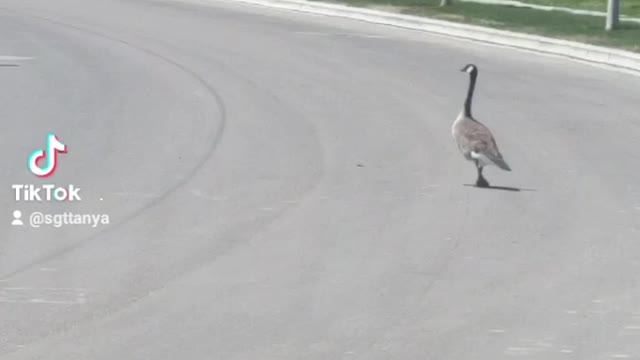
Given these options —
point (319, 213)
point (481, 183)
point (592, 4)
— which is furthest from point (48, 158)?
point (592, 4)

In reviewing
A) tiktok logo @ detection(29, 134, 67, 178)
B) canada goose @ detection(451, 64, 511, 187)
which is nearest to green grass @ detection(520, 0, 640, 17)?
tiktok logo @ detection(29, 134, 67, 178)

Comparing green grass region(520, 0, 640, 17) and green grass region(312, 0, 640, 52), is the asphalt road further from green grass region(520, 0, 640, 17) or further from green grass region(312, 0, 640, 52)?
green grass region(520, 0, 640, 17)

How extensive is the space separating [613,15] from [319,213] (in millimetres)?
19270

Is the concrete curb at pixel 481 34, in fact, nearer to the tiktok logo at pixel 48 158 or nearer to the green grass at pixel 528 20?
the green grass at pixel 528 20

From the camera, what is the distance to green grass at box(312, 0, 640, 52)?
34281 millimetres

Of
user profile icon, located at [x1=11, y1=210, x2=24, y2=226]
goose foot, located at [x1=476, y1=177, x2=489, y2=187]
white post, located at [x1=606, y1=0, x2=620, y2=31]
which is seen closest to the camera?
user profile icon, located at [x1=11, y1=210, x2=24, y2=226]

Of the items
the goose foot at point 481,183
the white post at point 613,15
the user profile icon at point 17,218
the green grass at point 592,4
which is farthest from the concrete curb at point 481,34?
the user profile icon at point 17,218

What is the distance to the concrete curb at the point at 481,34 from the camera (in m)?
32.0

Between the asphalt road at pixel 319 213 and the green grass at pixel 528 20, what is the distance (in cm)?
175

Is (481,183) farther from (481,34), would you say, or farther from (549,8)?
(549,8)

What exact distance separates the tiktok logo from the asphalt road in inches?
4.6

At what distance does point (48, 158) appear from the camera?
20062 millimetres

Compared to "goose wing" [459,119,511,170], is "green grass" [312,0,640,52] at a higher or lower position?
lower

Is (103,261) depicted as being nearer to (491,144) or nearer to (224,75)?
(491,144)
